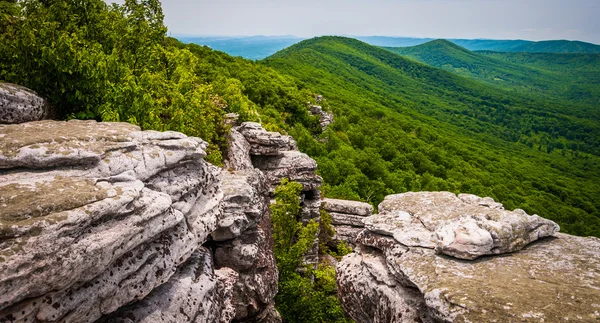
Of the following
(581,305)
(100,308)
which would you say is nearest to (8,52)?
(100,308)

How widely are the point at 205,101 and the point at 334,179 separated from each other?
37.4 meters

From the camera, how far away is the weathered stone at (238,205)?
14.2 m

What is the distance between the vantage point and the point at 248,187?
15672 millimetres

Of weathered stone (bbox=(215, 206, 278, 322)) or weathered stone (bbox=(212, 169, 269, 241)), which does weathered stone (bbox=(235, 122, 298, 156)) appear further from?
weathered stone (bbox=(215, 206, 278, 322))

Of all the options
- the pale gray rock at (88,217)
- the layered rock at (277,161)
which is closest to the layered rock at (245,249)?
the pale gray rock at (88,217)

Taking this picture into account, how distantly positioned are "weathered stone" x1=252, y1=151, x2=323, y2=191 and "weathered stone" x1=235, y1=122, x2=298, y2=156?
3.20 feet

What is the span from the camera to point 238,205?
14633mm

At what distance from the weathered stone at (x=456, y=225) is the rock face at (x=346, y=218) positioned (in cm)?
1848

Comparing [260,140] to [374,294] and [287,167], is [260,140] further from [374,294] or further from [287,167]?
[374,294]

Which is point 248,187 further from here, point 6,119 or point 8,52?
point 8,52

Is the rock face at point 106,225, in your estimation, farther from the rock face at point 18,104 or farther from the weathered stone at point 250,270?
the rock face at point 18,104

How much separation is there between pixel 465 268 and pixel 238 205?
8.89 m

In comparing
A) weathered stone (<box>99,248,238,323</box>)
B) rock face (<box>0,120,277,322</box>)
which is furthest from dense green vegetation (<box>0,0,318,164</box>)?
weathered stone (<box>99,248,238,323</box>)

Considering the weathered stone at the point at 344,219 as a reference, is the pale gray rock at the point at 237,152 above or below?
above
